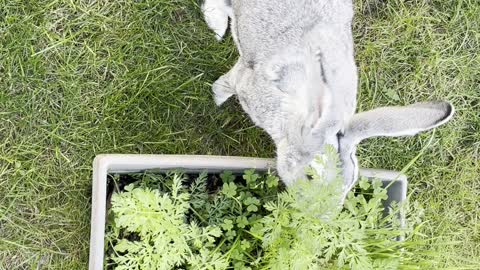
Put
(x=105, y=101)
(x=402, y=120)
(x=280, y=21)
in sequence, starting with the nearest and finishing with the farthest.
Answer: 1. (x=402, y=120)
2. (x=280, y=21)
3. (x=105, y=101)

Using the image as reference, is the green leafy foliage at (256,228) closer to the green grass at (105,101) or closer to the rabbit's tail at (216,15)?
the green grass at (105,101)

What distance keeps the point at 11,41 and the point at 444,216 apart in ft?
4.85

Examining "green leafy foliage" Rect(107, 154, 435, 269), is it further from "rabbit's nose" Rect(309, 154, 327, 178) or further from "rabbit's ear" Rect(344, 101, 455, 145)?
"rabbit's ear" Rect(344, 101, 455, 145)

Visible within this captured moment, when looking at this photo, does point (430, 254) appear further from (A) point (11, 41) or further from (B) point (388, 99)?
(A) point (11, 41)

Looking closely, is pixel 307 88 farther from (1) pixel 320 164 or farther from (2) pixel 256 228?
(2) pixel 256 228

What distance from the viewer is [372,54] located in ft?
7.39

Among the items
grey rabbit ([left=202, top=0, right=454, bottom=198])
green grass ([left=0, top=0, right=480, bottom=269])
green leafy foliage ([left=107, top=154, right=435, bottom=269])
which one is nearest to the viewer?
green leafy foliage ([left=107, top=154, right=435, bottom=269])

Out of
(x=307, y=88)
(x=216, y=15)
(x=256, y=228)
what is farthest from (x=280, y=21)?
(x=256, y=228)

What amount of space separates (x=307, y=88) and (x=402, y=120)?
248 mm

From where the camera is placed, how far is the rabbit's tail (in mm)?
2088

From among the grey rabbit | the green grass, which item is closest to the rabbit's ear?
the grey rabbit

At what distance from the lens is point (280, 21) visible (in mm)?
1802

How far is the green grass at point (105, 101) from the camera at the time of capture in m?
2.07

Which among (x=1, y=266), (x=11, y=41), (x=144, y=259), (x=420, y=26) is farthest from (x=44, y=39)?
(x=420, y=26)
